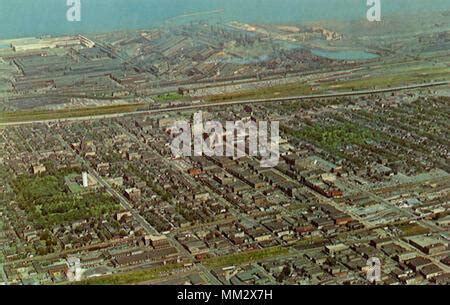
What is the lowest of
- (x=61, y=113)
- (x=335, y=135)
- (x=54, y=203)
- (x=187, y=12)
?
(x=54, y=203)

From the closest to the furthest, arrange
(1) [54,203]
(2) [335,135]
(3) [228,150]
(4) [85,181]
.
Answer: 1. (1) [54,203]
2. (4) [85,181]
3. (3) [228,150]
4. (2) [335,135]

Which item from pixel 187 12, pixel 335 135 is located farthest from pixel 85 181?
pixel 187 12

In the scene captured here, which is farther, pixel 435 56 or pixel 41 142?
pixel 435 56

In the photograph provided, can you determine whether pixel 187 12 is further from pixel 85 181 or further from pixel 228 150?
pixel 85 181

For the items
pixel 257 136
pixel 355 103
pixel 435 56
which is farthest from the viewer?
pixel 435 56

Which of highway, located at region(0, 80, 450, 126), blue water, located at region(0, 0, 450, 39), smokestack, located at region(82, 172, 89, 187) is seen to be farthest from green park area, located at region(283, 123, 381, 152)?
blue water, located at region(0, 0, 450, 39)

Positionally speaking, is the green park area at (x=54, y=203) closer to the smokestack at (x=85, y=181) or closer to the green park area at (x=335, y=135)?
the smokestack at (x=85, y=181)
